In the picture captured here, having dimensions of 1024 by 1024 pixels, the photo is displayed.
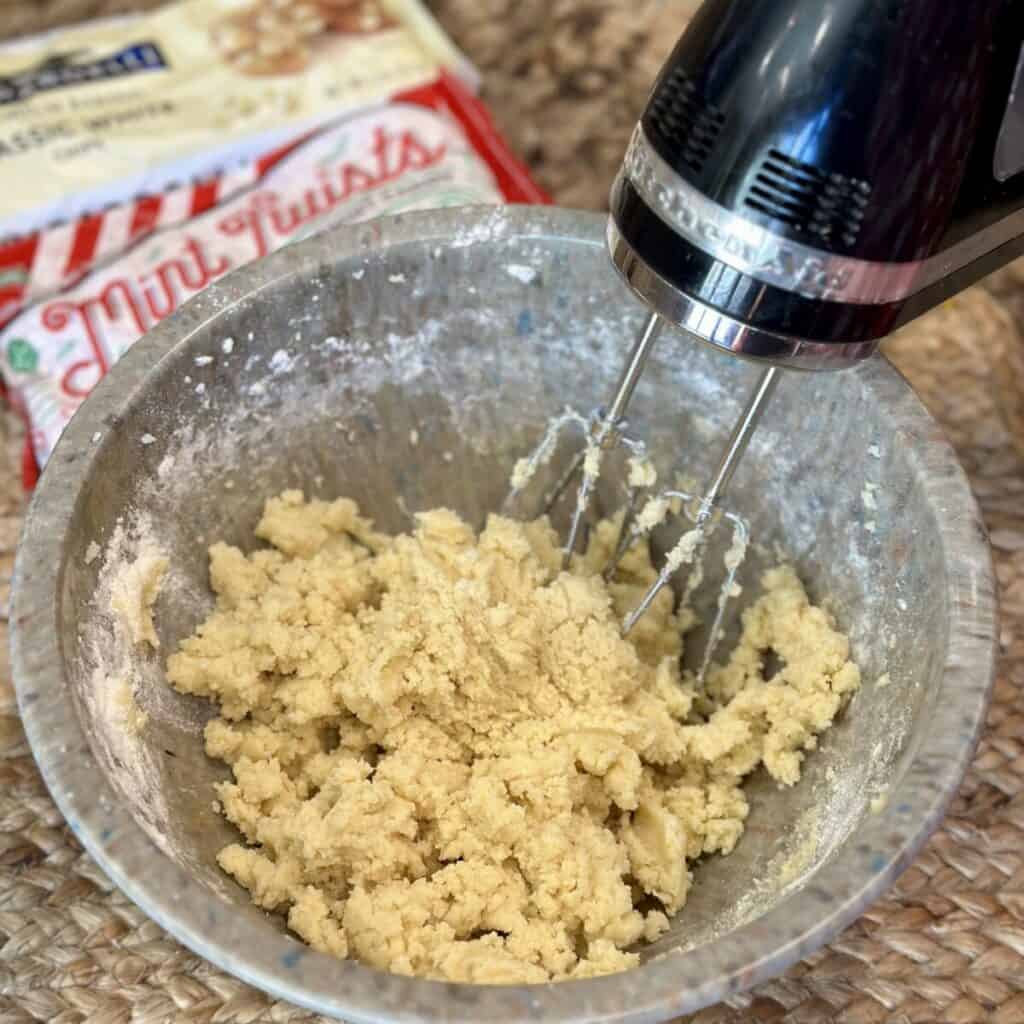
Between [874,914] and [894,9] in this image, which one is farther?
[874,914]

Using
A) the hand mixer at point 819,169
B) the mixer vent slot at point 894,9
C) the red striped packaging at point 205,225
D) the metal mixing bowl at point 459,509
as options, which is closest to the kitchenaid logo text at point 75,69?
the red striped packaging at point 205,225

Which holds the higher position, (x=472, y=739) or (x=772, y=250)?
(x=772, y=250)

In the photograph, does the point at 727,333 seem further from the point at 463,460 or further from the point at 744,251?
the point at 463,460

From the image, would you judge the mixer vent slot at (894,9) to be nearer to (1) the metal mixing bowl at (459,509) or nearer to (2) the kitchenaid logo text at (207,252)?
(1) the metal mixing bowl at (459,509)

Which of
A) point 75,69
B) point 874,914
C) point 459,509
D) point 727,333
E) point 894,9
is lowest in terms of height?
point 874,914

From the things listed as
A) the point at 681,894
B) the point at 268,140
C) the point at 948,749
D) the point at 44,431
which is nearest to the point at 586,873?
the point at 681,894

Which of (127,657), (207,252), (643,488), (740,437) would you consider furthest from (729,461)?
(207,252)

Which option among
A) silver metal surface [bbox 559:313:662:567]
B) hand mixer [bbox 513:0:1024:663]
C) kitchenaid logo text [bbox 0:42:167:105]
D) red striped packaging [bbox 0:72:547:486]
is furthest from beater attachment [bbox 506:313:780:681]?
kitchenaid logo text [bbox 0:42:167:105]
